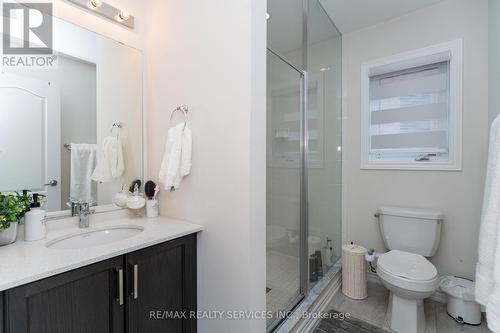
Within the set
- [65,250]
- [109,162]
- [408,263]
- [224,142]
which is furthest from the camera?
[408,263]

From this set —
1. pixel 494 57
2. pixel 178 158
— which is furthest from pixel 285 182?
pixel 494 57

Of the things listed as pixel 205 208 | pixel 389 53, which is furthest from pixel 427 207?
pixel 205 208

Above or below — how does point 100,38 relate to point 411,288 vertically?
above

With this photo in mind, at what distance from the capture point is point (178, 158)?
134 centimetres

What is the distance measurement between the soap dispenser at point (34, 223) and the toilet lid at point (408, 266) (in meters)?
2.09

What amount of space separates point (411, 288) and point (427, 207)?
86 cm

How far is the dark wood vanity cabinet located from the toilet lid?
4.57ft

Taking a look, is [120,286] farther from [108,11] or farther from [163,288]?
[108,11]

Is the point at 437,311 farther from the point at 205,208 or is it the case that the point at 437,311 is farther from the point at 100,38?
the point at 100,38

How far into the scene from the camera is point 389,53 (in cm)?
223

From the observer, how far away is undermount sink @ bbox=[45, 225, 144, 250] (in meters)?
1.13

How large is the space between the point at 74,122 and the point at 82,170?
0.90ft

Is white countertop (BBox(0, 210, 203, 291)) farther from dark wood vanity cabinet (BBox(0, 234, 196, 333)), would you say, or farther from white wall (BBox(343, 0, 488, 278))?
white wall (BBox(343, 0, 488, 278))

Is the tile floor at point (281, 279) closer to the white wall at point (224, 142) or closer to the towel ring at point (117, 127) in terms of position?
the white wall at point (224, 142)
